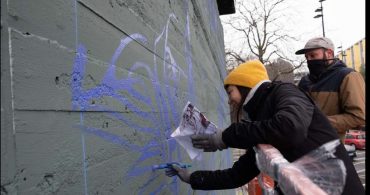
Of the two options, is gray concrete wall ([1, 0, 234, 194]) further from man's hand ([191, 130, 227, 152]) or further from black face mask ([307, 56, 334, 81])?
black face mask ([307, 56, 334, 81])

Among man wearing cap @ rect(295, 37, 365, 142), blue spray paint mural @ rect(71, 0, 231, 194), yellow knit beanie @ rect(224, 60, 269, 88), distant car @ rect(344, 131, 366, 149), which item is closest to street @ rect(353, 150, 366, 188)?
distant car @ rect(344, 131, 366, 149)

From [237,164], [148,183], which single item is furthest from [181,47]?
[148,183]

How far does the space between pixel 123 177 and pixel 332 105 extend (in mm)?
2186

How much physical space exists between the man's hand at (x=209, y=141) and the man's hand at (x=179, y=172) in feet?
0.71

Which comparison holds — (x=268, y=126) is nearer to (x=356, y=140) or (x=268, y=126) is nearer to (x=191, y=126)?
(x=191, y=126)

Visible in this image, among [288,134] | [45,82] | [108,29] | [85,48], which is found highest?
[108,29]

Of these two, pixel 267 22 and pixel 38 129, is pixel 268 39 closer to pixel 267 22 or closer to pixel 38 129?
pixel 267 22

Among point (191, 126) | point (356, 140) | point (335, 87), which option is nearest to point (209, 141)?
point (191, 126)

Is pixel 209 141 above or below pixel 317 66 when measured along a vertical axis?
below

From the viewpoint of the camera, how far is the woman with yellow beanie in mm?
2020

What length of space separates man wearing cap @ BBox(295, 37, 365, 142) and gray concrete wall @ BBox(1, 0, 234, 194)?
1.41 metres

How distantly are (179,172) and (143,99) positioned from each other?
2.20 ft

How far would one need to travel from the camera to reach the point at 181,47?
11.9 ft

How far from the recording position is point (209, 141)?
243cm
